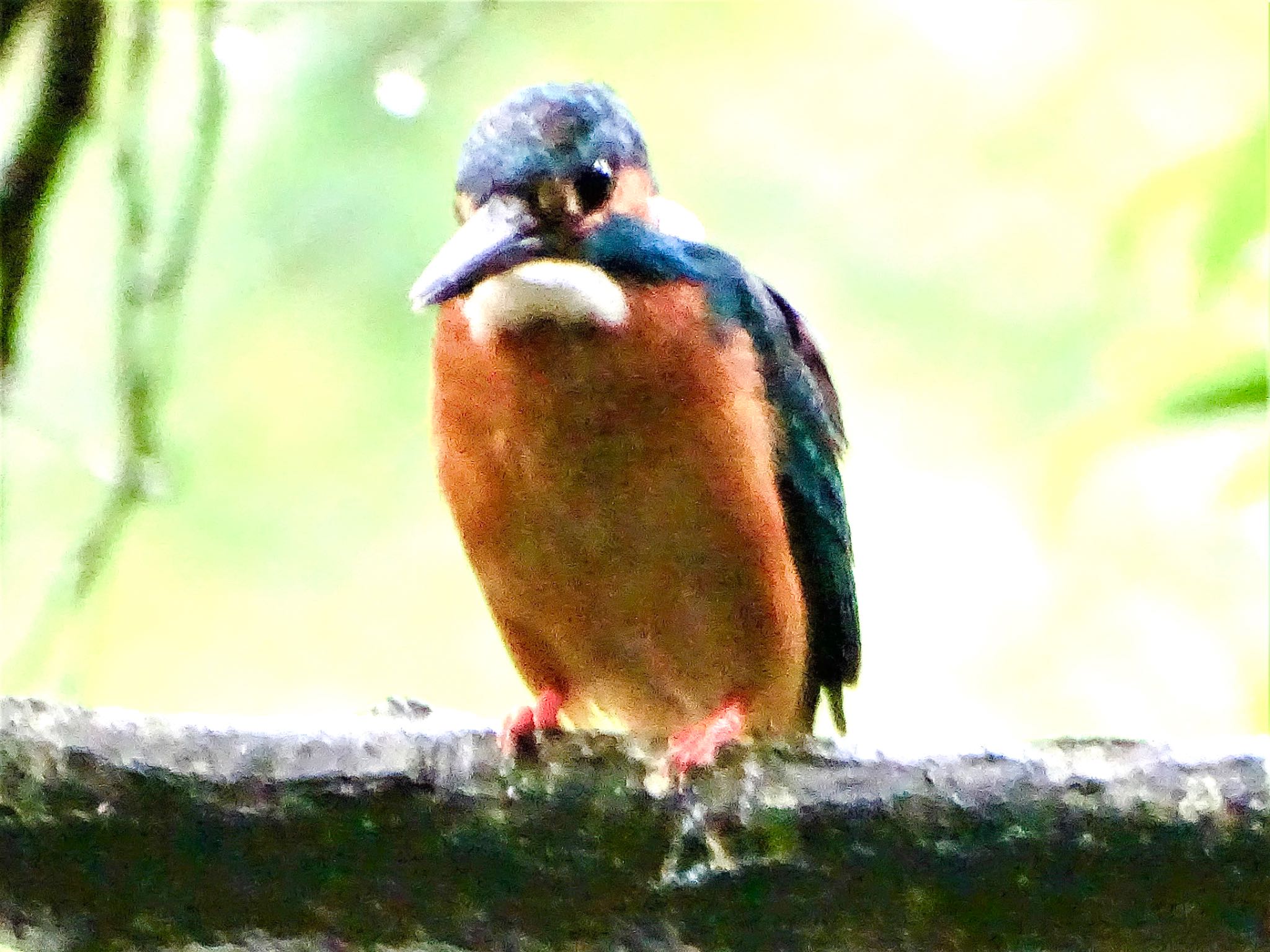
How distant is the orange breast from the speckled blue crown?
0.54ft

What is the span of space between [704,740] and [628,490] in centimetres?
30

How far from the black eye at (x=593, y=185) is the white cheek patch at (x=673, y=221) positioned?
14 cm

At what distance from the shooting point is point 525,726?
5.46 ft

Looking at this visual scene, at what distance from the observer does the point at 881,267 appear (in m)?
2.96

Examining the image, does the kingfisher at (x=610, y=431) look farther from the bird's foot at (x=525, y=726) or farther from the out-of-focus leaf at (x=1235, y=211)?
the out-of-focus leaf at (x=1235, y=211)

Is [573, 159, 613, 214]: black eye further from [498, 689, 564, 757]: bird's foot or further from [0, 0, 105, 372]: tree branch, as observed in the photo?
[0, 0, 105, 372]: tree branch

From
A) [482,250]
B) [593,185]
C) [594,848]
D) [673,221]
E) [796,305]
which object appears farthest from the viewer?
[796,305]

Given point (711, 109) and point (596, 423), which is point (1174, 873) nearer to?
point (596, 423)

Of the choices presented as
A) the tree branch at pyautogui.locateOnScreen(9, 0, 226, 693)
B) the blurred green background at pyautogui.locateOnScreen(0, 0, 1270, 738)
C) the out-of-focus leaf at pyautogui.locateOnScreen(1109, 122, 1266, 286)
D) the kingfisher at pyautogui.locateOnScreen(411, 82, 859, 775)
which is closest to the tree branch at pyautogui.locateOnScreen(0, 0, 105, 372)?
the tree branch at pyautogui.locateOnScreen(9, 0, 226, 693)

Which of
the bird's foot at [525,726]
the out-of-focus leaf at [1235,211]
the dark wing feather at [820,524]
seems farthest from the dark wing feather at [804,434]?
the out-of-focus leaf at [1235,211]

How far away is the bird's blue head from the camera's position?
1.62 meters


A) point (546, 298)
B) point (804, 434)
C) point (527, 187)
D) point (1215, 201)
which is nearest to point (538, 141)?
point (527, 187)

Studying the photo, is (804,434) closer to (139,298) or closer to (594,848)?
(594,848)

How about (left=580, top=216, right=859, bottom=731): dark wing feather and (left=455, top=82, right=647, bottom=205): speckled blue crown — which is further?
(left=580, top=216, right=859, bottom=731): dark wing feather
